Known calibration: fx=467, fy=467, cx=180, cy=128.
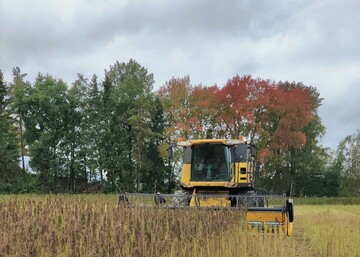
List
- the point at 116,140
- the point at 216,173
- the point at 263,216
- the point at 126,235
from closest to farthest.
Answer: the point at 126,235
the point at 263,216
the point at 216,173
the point at 116,140

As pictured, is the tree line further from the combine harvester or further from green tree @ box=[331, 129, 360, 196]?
the combine harvester

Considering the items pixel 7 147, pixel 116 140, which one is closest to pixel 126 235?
pixel 116 140

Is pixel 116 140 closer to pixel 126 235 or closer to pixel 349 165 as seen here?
pixel 349 165

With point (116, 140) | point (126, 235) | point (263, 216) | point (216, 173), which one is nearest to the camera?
point (126, 235)

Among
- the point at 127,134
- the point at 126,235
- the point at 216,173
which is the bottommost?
the point at 126,235

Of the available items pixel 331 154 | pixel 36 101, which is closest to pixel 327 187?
pixel 331 154

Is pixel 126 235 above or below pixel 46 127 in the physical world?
below

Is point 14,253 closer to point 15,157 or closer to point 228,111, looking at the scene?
point 228,111

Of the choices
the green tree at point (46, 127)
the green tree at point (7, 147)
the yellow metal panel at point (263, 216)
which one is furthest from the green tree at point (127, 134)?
the yellow metal panel at point (263, 216)

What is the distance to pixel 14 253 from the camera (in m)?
4.93

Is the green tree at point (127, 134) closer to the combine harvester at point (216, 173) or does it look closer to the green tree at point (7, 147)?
the green tree at point (7, 147)

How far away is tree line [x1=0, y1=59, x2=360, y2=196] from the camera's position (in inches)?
1553

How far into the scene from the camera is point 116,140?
44.1 meters

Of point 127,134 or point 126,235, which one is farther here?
point 127,134
